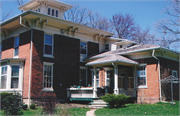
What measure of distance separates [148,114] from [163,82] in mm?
6608

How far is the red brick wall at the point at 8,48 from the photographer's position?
20016 mm

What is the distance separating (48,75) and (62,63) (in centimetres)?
189

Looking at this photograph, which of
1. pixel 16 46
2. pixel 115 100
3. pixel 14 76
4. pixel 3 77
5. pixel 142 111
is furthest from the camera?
pixel 16 46

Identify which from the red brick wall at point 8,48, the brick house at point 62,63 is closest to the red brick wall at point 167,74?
the brick house at point 62,63

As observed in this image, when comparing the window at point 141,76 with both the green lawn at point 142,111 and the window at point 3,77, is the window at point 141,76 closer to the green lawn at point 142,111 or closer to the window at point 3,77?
the green lawn at point 142,111

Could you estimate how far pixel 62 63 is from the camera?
19.8 metres

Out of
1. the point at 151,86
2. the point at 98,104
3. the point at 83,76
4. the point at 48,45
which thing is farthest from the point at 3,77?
the point at 151,86

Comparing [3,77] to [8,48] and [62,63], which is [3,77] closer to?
[8,48]

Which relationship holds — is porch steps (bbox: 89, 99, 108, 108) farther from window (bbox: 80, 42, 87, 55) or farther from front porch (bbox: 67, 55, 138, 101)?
window (bbox: 80, 42, 87, 55)

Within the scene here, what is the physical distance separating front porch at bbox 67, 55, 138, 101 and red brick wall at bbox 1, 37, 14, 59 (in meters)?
6.68

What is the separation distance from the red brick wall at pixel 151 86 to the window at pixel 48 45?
8695 mm

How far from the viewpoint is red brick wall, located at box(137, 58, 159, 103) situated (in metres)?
17.6

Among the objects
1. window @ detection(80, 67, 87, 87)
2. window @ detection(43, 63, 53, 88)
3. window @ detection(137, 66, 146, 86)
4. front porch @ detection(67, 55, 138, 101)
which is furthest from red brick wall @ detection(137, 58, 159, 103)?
window @ detection(43, 63, 53, 88)

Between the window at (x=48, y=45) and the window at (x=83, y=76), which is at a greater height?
the window at (x=48, y=45)
